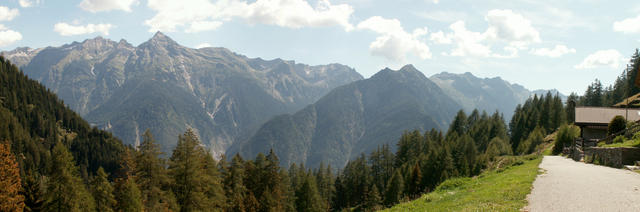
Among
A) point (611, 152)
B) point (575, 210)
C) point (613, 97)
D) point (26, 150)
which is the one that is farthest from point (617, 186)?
point (26, 150)

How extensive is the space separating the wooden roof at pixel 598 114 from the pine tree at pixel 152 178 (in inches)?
2035

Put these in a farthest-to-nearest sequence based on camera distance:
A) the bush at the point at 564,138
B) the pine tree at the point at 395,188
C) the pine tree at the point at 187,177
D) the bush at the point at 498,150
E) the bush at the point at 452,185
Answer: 1. the pine tree at the point at 395,188
2. the bush at the point at 498,150
3. the bush at the point at 564,138
4. the pine tree at the point at 187,177
5. the bush at the point at 452,185

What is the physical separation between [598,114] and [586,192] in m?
42.4

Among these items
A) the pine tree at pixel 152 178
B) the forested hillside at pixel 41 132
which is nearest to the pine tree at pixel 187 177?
the pine tree at pixel 152 178

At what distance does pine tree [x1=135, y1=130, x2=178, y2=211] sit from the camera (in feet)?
124

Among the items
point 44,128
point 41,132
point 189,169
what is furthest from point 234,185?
point 44,128

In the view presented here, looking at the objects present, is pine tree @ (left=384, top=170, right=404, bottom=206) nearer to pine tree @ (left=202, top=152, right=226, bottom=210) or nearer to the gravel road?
pine tree @ (left=202, top=152, right=226, bottom=210)

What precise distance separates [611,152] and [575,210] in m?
19.3

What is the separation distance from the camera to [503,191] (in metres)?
16.8

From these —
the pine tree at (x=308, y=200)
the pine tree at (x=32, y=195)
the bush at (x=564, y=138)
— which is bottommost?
the pine tree at (x=308, y=200)

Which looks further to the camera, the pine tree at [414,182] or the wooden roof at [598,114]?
the pine tree at [414,182]

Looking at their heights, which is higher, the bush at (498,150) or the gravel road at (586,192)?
the gravel road at (586,192)

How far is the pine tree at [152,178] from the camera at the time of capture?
37750 mm

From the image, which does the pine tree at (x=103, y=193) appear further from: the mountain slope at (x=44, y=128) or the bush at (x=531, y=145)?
the mountain slope at (x=44, y=128)
